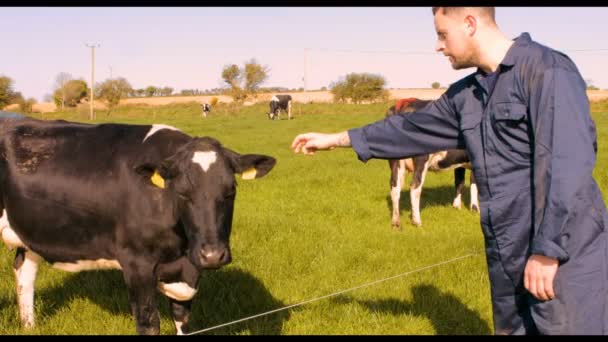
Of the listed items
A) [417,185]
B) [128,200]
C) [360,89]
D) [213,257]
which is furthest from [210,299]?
[360,89]

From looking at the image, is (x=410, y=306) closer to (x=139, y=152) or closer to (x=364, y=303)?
(x=364, y=303)

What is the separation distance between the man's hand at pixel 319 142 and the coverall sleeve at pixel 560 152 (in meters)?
1.37

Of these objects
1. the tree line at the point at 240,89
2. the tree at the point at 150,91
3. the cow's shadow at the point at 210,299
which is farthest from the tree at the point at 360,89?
A: the tree at the point at 150,91

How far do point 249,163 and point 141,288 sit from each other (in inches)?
51.6

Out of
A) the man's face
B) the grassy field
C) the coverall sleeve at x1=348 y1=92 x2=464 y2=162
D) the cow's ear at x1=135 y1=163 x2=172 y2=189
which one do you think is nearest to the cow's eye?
the cow's ear at x1=135 y1=163 x2=172 y2=189

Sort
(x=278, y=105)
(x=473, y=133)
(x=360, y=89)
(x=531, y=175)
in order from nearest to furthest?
1. (x=531, y=175)
2. (x=473, y=133)
3. (x=278, y=105)
4. (x=360, y=89)

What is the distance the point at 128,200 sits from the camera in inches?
176

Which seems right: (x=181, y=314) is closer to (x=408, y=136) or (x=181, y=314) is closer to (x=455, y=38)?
(x=408, y=136)

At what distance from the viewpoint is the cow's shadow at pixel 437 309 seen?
200 inches

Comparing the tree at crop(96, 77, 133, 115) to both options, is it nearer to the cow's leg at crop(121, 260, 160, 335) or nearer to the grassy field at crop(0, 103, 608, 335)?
the grassy field at crop(0, 103, 608, 335)

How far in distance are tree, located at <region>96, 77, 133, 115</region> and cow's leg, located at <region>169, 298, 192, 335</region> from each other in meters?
86.0

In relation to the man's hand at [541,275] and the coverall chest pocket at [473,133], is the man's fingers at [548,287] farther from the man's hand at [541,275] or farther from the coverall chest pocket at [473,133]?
the coverall chest pocket at [473,133]

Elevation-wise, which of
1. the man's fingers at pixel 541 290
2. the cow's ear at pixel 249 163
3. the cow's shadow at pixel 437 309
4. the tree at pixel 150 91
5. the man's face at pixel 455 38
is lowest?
the tree at pixel 150 91

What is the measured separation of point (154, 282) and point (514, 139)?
2988 mm
